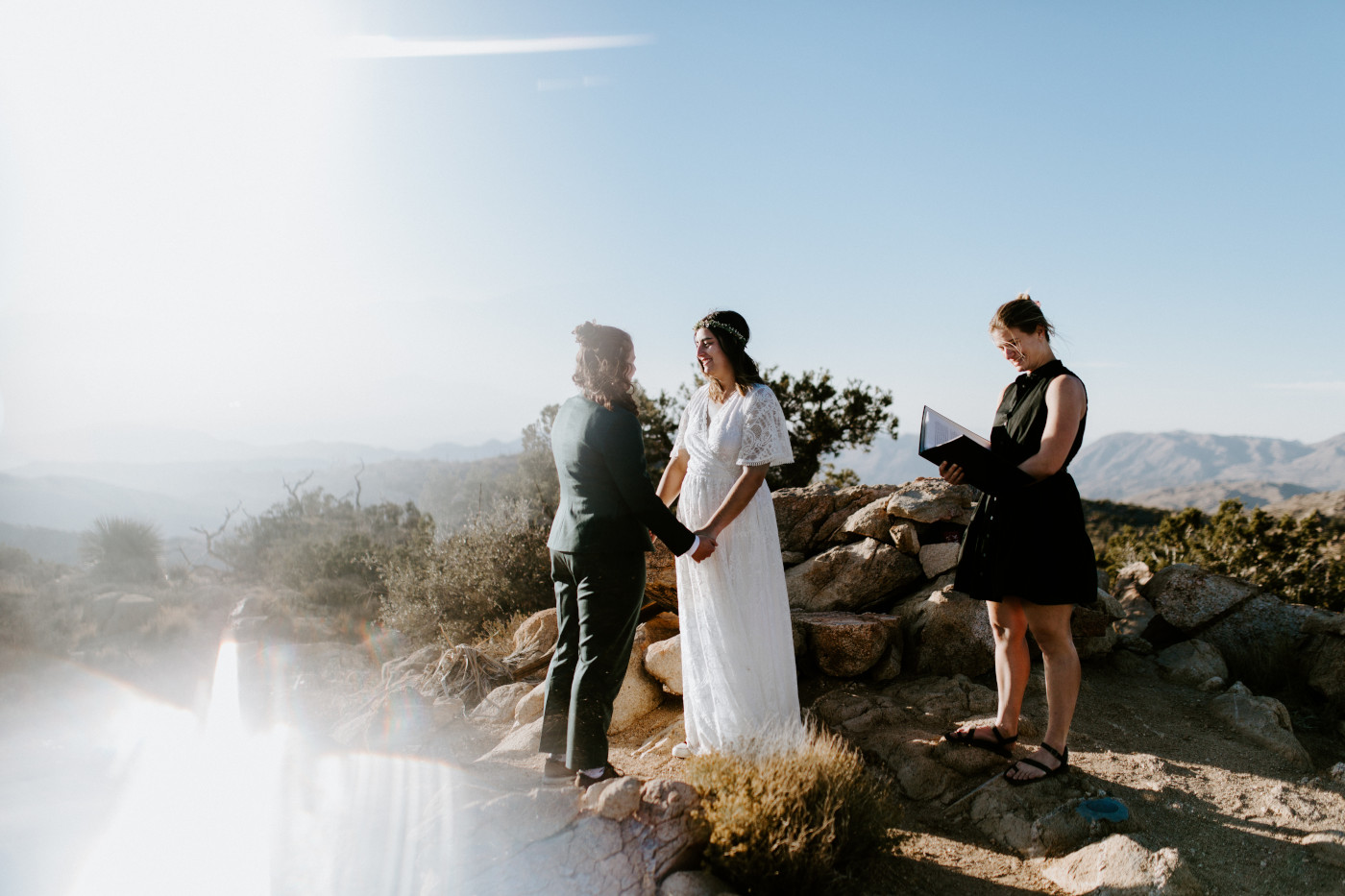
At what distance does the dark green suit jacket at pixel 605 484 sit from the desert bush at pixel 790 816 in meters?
1.08

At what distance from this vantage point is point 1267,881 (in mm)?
2975

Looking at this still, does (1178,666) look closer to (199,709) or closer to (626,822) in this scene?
(626,822)

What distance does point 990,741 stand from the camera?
3.88 metres

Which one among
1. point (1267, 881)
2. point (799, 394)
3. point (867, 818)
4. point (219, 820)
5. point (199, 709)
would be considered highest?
point (799, 394)

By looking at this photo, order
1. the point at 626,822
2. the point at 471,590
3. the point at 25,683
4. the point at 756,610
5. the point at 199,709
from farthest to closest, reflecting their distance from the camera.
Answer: the point at 25,683, the point at 199,709, the point at 471,590, the point at 756,610, the point at 626,822

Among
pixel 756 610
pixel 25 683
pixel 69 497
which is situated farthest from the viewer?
pixel 69 497

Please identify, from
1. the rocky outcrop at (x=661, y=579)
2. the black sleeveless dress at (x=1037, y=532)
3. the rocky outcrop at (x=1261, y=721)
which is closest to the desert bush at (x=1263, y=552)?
the rocky outcrop at (x=1261, y=721)

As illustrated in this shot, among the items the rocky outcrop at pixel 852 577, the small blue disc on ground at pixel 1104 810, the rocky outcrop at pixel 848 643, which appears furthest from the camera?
the rocky outcrop at pixel 852 577

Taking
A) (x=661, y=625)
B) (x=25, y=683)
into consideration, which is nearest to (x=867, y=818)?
(x=661, y=625)

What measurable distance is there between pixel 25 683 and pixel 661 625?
10.4 metres

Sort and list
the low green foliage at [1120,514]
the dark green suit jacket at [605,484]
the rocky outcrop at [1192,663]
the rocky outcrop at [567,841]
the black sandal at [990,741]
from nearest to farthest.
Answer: the rocky outcrop at [567,841], the dark green suit jacket at [605,484], the black sandal at [990,741], the rocky outcrop at [1192,663], the low green foliage at [1120,514]

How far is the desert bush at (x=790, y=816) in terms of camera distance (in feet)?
8.75

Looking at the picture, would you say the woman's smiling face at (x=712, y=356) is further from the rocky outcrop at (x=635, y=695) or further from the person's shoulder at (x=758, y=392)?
the rocky outcrop at (x=635, y=695)

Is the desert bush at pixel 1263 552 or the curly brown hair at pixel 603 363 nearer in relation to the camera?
the curly brown hair at pixel 603 363
